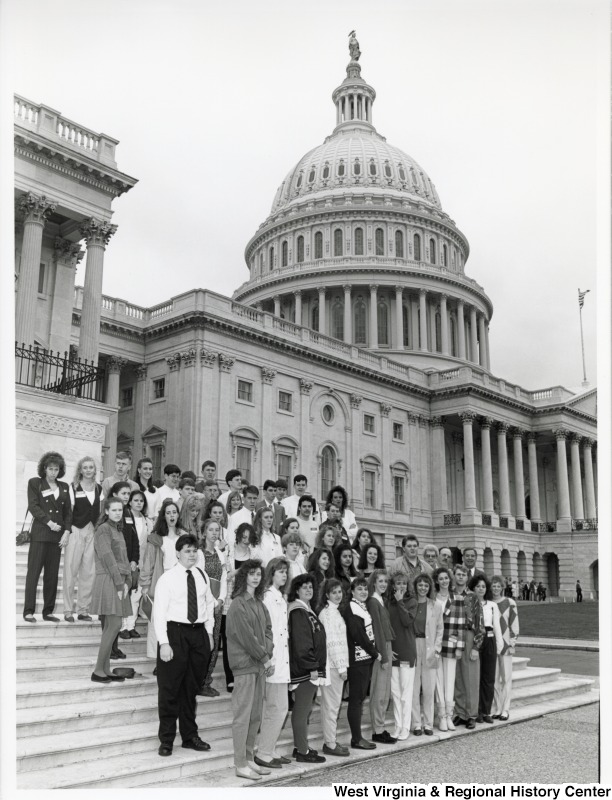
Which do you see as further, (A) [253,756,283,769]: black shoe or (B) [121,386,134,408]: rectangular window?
(B) [121,386,134,408]: rectangular window

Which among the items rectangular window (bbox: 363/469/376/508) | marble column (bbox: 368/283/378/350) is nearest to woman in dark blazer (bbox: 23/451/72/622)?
rectangular window (bbox: 363/469/376/508)

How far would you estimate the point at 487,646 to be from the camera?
1216cm

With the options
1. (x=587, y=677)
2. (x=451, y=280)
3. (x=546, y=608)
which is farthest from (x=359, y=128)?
→ (x=587, y=677)

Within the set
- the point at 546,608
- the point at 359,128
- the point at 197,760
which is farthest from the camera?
the point at 359,128

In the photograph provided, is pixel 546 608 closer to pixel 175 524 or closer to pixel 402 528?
pixel 402 528

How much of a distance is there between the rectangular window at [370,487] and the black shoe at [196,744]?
44076mm

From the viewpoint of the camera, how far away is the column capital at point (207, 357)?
41906 millimetres

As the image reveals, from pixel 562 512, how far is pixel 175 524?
57193 millimetres

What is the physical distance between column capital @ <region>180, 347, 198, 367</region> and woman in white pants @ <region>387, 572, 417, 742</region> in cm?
3210

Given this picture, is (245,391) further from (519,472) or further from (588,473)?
(588,473)

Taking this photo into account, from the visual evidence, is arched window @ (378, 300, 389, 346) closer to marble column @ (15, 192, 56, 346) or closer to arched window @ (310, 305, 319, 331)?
arched window @ (310, 305, 319, 331)

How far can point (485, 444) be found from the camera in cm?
5953

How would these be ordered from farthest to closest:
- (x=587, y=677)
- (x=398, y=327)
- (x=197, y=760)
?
(x=398, y=327)
(x=587, y=677)
(x=197, y=760)

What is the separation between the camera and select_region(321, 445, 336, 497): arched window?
4988cm
